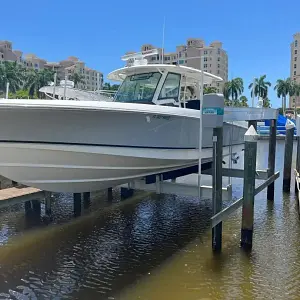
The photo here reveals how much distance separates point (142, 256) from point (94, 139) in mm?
2564

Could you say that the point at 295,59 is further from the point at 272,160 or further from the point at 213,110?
the point at 213,110

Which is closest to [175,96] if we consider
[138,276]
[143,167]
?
[143,167]

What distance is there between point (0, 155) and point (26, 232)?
2724mm

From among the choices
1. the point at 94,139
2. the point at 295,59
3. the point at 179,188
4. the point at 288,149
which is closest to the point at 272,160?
the point at 288,149

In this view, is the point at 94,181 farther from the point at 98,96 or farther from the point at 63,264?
the point at 98,96

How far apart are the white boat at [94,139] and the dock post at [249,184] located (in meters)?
1.21

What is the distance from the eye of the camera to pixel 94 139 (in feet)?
20.6

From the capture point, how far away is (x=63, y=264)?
6773 mm

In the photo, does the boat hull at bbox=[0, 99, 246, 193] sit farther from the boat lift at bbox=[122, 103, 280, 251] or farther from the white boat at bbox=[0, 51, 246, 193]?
the boat lift at bbox=[122, 103, 280, 251]

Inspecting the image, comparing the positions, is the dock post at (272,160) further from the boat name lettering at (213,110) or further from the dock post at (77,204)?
the dock post at (77,204)

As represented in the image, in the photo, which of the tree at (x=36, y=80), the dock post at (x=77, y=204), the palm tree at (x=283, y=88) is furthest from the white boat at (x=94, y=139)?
the palm tree at (x=283, y=88)

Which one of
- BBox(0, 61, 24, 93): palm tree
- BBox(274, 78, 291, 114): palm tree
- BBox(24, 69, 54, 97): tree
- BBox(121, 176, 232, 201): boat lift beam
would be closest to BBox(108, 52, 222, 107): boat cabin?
BBox(121, 176, 232, 201): boat lift beam

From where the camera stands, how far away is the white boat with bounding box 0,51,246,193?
19.4 feet

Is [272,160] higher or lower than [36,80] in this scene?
lower
